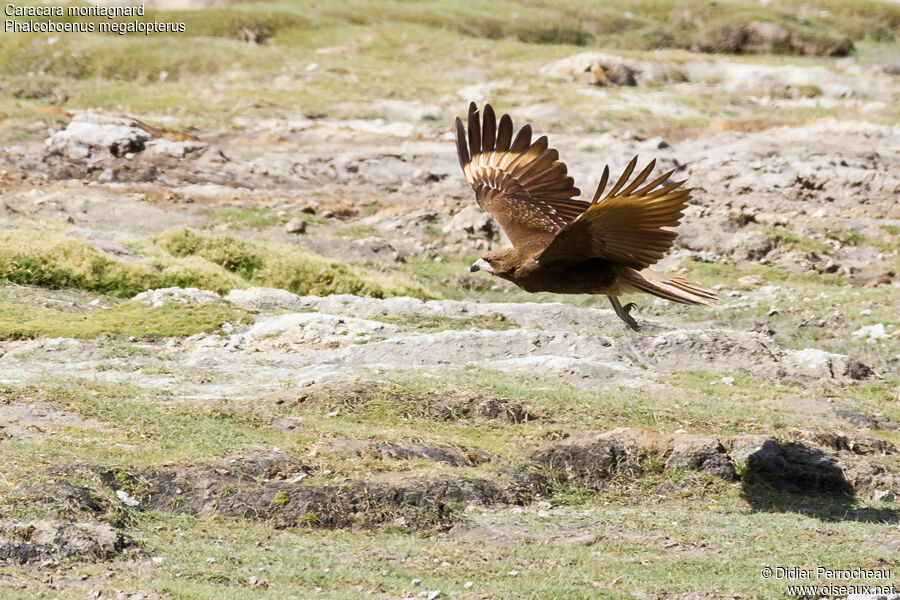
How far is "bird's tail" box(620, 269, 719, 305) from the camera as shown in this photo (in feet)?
42.9

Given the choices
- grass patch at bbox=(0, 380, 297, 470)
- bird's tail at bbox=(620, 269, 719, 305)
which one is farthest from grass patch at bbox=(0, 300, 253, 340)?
bird's tail at bbox=(620, 269, 719, 305)

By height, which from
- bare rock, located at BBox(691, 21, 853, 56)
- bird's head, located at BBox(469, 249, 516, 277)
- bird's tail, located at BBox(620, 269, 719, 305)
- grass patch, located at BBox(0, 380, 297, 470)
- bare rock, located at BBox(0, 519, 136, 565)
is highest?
Result: bare rock, located at BBox(691, 21, 853, 56)

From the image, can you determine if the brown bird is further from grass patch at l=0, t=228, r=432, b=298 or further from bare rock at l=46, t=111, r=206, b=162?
bare rock at l=46, t=111, r=206, b=162

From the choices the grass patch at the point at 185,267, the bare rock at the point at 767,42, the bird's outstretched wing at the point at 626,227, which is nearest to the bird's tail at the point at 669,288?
the bird's outstretched wing at the point at 626,227

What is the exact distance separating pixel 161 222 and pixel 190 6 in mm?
43194

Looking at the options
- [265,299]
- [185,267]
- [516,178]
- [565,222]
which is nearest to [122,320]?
[265,299]

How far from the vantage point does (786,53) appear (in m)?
67.5

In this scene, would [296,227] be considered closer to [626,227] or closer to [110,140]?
[110,140]

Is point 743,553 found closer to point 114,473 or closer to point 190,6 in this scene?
point 114,473

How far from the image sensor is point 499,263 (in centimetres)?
1350

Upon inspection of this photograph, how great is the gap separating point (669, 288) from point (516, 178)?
318cm

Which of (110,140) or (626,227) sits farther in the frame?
(110,140)

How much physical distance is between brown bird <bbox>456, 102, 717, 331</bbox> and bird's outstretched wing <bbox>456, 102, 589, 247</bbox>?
1 centimetres

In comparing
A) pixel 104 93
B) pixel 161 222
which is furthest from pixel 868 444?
pixel 104 93
